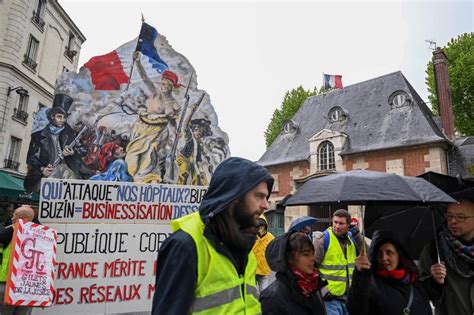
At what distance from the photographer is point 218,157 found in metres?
5.74

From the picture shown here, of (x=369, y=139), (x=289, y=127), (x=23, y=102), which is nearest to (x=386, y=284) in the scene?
(x=369, y=139)

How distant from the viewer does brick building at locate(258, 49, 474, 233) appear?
1709cm

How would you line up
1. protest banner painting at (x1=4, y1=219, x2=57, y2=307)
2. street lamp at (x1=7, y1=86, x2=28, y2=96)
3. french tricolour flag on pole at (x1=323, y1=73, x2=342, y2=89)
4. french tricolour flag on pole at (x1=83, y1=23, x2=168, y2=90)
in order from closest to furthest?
protest banner painting at (x1=4, y1=219, x2=57, y2=307), french tricolour flag on pole at (x1=83, y1=23, x2=168, y2=90), street lamp at (x1=7, y1=86, x2=28, y2=96), french tricolour flag on pole at (x1=323, y1=73, x2=342, y2=89)

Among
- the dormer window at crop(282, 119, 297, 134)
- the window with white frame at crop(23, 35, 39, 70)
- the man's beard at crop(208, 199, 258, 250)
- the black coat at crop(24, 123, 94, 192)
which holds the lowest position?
the man's beard at crop(208, 199, 258, 250)

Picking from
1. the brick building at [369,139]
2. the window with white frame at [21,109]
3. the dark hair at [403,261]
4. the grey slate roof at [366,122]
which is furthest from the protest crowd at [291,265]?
the window with white frame at [21,109]

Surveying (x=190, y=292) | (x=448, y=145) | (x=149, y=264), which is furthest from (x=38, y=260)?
(x=448, y=145)

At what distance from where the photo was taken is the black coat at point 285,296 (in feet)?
8.73

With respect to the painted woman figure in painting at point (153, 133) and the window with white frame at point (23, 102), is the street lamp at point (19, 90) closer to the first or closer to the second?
the window with white frame at point (23, 102)

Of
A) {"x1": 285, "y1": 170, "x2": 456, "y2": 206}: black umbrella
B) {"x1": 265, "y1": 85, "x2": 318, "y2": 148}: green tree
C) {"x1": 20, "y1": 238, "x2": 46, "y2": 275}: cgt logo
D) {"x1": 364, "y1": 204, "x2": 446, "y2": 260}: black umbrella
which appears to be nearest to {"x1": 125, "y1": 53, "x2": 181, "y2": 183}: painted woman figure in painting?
{"x1": 20, "y1": 238, "x2": 46, "y2": 275}: cgt logo

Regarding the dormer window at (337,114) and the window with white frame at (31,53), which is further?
the dormer window at (337,114)

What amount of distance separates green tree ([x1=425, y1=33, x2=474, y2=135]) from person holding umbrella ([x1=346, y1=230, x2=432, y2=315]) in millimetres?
23209

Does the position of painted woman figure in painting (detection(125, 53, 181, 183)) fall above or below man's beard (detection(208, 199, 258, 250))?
above

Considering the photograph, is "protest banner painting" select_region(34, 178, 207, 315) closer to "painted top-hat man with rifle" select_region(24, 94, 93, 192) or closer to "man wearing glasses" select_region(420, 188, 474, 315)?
"painted top-hat man with rifle" select_region(24, 94, 93, 192)

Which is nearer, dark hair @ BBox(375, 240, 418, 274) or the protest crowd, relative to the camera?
the protest crowd
